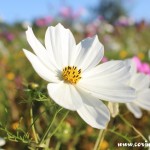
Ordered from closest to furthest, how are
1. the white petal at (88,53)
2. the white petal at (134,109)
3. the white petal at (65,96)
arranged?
the white petal at (65,96), the white petal at (88,53), the white petal at (134,109)

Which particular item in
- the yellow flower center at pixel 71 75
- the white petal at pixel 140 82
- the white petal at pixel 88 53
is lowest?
the white petal at pixel 140 82

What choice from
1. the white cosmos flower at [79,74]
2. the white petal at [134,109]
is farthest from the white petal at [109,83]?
the white petal at [134,109]

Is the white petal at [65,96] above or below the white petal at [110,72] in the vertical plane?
below

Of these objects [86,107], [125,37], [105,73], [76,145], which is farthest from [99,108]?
[125,37]

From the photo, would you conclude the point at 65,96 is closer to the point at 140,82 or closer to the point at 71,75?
the point at 71,75

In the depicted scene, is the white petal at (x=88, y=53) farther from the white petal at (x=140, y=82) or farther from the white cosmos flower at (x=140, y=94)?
the white petal at (x=140, y=82)

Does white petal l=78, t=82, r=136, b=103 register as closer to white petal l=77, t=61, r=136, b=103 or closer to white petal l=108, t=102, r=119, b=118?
white petal l=77, t=61, r=136, b=103
